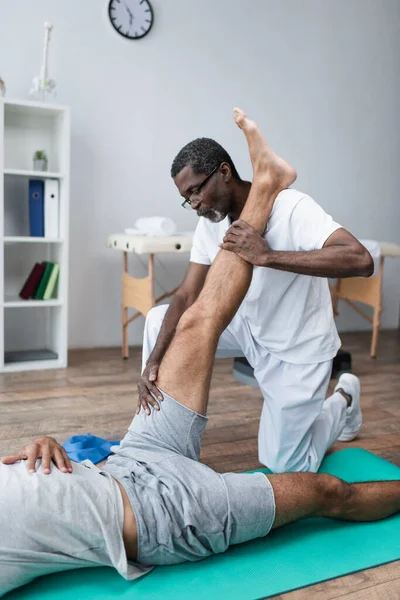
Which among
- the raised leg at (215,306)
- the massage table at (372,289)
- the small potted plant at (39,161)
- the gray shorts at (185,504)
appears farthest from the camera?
the massage table at (372,289)

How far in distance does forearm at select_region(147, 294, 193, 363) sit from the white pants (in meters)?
0.06

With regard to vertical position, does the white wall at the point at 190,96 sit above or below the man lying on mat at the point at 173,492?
above

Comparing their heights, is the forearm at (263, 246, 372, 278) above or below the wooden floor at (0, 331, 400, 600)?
above

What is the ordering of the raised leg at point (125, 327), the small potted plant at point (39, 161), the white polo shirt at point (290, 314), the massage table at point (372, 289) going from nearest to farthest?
the white polo shirt at point (290, 314) → the small potted plant at point (39, 161) → the raised leg at point (125, 327) → the massage table at point (372, 289)

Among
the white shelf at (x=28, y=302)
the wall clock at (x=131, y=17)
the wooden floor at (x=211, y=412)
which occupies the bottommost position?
the wooden floor at (x=211, y=412)

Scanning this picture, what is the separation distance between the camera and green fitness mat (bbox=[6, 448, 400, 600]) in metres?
1.16

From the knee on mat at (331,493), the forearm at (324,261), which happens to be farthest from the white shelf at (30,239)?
the knee on mat at (331,493)

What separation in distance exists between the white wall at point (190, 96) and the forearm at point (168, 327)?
1.79 metres

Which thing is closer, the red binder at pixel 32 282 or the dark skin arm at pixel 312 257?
the dark skin arm at pixel 312 257

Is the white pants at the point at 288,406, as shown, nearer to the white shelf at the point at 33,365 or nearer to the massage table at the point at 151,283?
the massage table at the point at 151,283

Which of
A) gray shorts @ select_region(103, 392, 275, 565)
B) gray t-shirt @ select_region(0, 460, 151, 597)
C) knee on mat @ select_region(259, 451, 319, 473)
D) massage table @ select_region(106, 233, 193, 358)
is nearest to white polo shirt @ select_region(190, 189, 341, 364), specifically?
knee on mat @ select_region(259, 451, 319, 473)

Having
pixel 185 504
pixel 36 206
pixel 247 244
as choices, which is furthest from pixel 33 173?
pixel 185 504

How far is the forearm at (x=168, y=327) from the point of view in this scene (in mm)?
1703

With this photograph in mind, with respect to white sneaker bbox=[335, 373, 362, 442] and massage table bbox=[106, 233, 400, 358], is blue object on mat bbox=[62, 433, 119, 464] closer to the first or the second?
white sneaker bbox=[335, 373, 362, 442]
